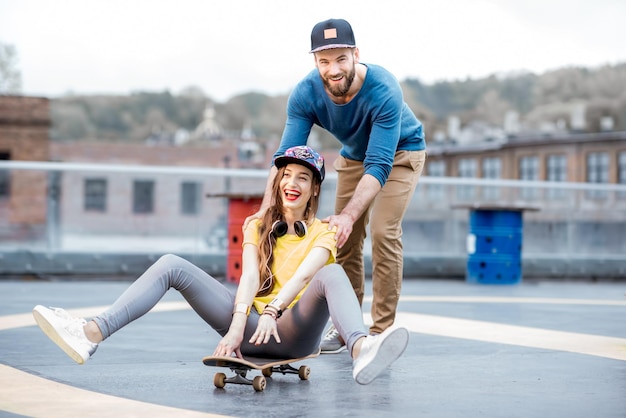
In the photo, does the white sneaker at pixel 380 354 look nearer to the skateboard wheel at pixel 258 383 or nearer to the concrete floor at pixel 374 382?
the concrete floor at pixel 374 382

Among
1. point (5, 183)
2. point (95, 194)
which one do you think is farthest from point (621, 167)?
point (5, 183)

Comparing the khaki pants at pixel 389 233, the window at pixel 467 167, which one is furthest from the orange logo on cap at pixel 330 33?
the window at pixel 467 167

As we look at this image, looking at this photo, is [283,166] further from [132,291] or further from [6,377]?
[6,377]

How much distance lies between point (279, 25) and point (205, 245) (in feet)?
320

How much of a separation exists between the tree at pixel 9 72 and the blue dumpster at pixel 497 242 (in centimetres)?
9018

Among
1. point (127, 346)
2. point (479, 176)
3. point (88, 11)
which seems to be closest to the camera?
point (127, 346)

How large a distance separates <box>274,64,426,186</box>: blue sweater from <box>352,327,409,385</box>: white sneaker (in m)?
1.34

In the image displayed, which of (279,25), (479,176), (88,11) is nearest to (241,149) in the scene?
(479,176)

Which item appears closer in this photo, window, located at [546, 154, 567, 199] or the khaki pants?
the khaki pants

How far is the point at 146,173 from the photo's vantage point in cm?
1124

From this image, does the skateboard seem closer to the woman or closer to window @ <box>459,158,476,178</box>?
the woman

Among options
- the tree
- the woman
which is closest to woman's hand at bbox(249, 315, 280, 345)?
the woman

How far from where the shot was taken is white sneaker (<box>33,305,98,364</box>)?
11.2ft

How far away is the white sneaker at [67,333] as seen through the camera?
11.2 feet
